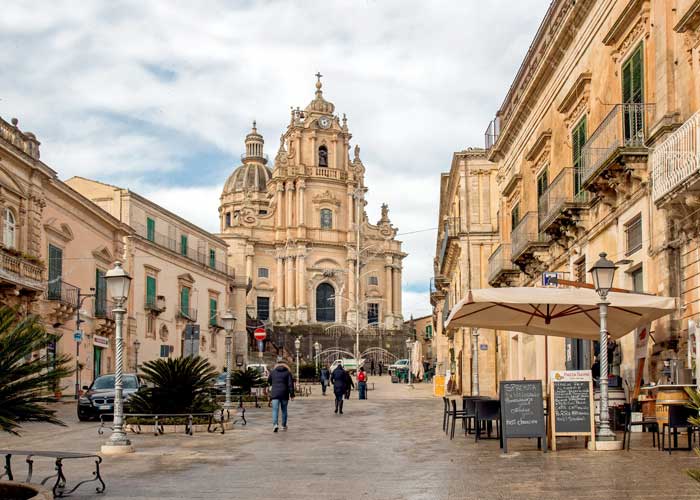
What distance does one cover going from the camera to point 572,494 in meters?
8.98

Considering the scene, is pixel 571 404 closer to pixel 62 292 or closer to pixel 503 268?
pixel 503 268

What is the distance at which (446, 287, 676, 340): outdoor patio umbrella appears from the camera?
524 inches

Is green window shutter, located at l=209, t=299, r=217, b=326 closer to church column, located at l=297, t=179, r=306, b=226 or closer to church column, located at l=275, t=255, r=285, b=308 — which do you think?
church column, located at l=275, t=255, r=285, b=308

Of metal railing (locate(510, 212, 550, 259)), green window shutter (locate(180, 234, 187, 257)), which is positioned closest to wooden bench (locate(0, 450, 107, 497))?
metal railing (locate(510, 212, 550, 259))

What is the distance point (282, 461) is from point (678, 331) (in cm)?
658

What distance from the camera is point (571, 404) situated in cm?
1318

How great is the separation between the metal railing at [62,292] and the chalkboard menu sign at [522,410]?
24969 millimetres

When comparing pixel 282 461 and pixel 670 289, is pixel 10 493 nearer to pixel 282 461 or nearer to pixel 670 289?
pixel 282 461

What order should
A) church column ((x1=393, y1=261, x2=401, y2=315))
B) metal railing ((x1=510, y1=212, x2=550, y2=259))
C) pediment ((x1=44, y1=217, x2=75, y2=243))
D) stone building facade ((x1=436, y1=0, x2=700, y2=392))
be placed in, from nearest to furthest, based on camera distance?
stone building facade ((x1=436, y1=0, x2=700, y2=392))
metal railing ((x1=510, y1=212, x2=550, y2=259))
pediment ((x1=44, y1=217, x2=75, y2=243))
church column ((x1=393, y1=261, x2=401, y2=315))

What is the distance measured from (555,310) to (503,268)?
509 inches

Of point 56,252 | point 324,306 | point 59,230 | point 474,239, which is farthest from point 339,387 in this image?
point 324,306

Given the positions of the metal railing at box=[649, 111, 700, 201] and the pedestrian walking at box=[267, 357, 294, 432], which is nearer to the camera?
the metal railing at box=[649, 111, 700, 201]

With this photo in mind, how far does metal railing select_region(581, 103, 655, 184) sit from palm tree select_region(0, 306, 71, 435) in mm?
10685

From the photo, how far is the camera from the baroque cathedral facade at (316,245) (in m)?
84.5
